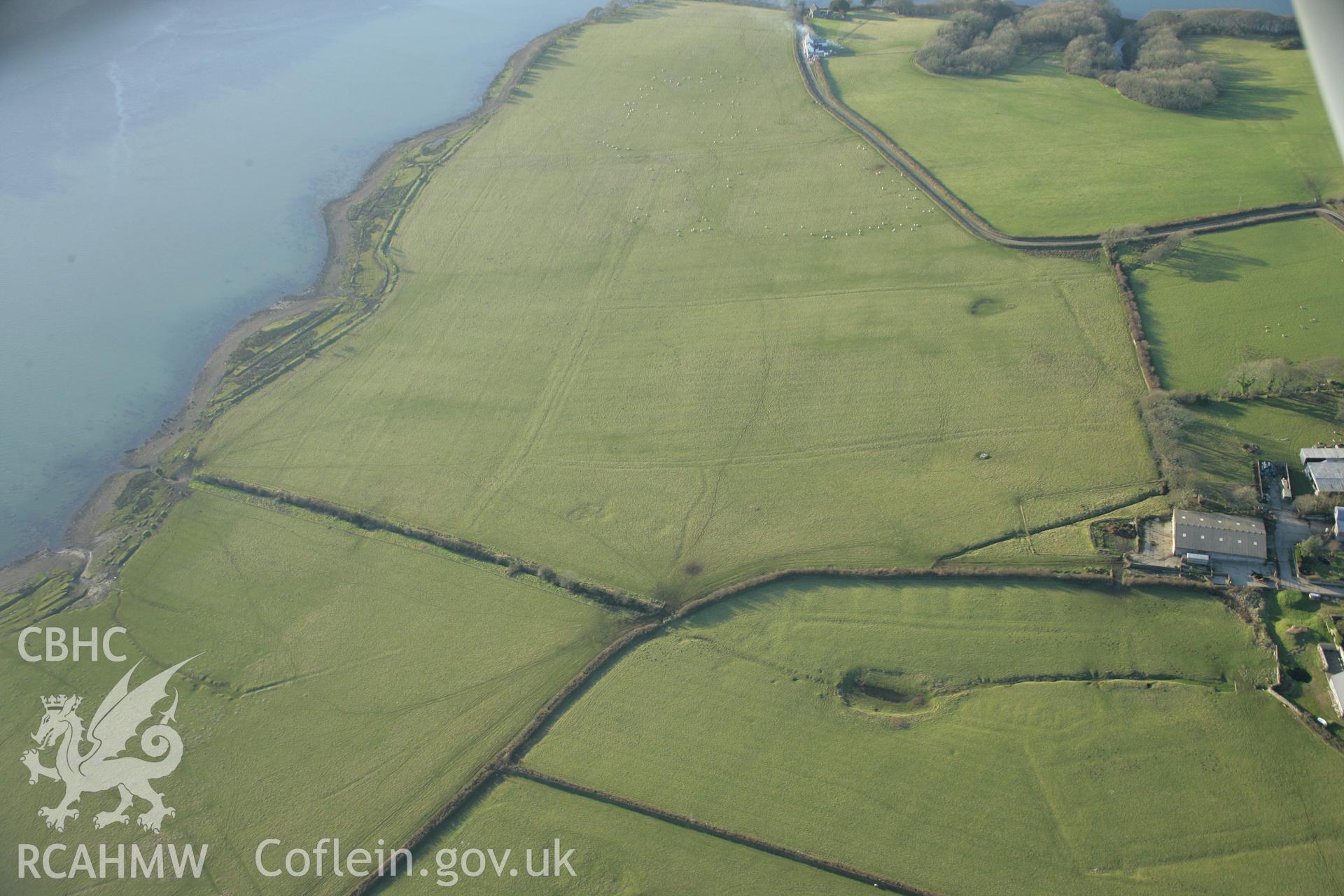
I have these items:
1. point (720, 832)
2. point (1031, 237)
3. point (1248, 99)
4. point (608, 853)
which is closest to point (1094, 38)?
point (1248, 99)

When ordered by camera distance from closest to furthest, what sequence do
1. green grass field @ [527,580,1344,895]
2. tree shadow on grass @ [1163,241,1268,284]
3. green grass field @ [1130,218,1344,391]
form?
green grass field @ [527,580,1344,895] < green grass field @ [1130,218,1344,391] < tree shadow on grass @ [1163,241,1268,284]

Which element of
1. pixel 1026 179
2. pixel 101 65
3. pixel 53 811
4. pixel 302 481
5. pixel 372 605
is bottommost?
pixel 53 811

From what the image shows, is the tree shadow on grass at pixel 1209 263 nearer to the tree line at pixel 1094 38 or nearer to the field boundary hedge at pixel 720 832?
the tree line at pixel 1094 38

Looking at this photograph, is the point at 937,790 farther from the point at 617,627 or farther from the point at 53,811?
the point at 53,811

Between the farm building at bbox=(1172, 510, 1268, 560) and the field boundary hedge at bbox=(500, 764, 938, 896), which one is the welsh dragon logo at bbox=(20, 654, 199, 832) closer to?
the field boundary hedge at bbox=(500, 764, 938, 896)

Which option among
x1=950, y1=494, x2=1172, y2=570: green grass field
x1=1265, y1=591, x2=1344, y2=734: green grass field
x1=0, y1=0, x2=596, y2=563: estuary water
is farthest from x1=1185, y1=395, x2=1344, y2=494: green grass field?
x1=0, y1=0, x2=596, y2=563: estuary water

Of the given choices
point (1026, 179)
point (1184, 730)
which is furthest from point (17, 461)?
point (1026, 179)

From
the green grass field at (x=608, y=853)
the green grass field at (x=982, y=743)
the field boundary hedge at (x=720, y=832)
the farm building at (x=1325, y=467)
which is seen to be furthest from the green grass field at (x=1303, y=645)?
the green grass field at (x=608, y=853)
